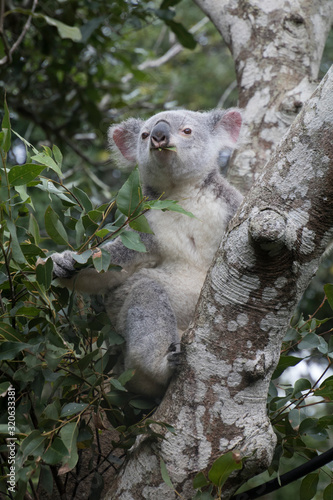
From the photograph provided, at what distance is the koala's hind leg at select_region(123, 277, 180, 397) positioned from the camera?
9.23ft

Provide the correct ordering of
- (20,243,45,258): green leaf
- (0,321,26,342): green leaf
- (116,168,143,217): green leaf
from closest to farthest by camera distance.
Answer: (116,168,143,217): green leaf
(0,321,26,342): green leaf
(20,243,45,258): green leaf

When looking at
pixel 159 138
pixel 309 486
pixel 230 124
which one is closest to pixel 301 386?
pixel 309 486

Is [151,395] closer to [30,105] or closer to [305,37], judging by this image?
[305,37]

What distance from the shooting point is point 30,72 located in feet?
18.1

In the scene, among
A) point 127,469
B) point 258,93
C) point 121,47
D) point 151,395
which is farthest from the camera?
point 121,47

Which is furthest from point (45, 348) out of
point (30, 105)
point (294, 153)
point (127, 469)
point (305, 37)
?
point (30, 105)

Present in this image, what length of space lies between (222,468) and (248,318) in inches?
21.5

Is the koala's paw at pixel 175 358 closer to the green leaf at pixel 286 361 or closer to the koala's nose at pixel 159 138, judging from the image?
the green leaf at pixel 286 361

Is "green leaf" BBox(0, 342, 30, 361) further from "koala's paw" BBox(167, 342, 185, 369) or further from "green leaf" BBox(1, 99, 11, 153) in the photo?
"green leaf" BBox(1, 99, 11, 153)

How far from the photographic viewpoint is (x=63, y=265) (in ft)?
9.53

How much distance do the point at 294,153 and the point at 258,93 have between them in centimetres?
174

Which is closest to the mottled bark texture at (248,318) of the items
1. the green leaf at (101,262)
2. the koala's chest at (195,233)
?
the green leaf at (101,262)

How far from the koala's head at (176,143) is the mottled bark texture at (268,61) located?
161mm

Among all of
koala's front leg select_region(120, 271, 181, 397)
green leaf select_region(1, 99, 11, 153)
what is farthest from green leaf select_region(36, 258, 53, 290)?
koala's front leg select_region(120, 271, 181, 397)
